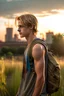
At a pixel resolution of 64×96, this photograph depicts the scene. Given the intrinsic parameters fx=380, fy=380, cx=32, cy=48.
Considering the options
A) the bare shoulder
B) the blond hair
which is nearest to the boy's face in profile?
the blond hair

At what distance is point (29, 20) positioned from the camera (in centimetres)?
276

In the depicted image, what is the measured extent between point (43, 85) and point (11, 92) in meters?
4.55

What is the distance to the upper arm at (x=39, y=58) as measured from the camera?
106 inches

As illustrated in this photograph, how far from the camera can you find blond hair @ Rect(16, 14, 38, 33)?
9.07 ft

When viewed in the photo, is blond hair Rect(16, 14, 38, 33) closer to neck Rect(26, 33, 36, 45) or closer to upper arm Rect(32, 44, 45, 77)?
neck Rect(26, 33, 36, 45)

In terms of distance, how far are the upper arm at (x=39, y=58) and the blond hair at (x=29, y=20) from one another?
0.17m

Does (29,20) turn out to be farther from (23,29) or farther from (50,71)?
(50,71)

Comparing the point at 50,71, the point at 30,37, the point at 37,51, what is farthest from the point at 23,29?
the point at 50,71

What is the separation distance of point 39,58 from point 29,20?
0.95ft

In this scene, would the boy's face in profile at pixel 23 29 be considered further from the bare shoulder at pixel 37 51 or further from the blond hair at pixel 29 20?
the bare shoulder at pixel 37 51

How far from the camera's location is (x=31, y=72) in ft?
9.10

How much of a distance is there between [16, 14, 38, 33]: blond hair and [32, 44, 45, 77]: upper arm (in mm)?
174

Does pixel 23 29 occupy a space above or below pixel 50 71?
above

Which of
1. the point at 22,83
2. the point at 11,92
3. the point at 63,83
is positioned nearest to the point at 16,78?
the point at 11,92
